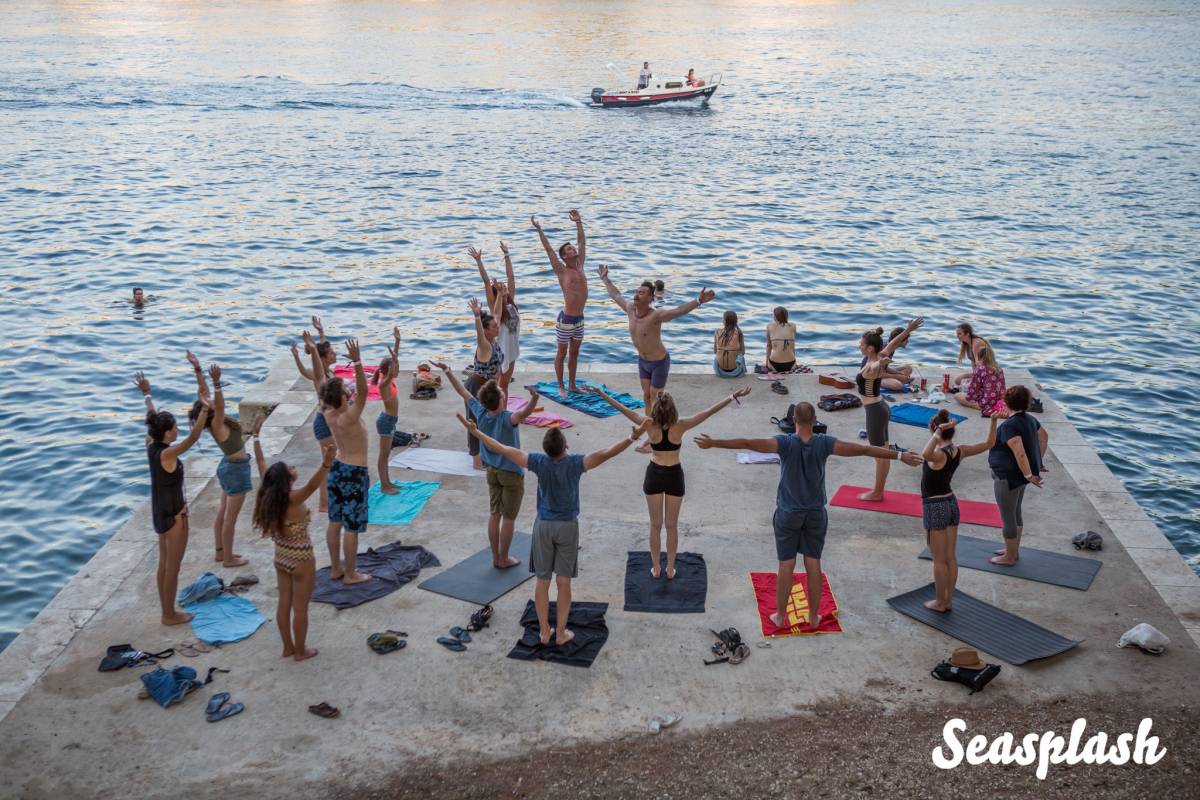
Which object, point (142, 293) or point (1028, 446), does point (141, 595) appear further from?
point (142, 293)

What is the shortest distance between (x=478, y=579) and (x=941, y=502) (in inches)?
192

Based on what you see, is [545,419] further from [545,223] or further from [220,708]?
[545,223]

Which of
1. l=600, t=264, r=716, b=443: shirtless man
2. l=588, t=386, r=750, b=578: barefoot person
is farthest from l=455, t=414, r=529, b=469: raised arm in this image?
l=600, t=264, r=716, b=443: shirtless man

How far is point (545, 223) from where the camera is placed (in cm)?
3666

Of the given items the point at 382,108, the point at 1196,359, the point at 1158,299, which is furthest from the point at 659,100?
the point at 1196,359

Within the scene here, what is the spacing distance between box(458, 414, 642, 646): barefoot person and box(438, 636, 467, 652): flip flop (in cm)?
78

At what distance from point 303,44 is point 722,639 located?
101 meters

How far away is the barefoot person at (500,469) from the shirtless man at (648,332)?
3.57 meters

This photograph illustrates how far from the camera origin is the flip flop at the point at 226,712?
9.13 meters

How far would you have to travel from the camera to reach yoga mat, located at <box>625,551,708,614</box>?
10.9 meters

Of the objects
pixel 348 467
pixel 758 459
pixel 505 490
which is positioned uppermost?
pixel 348 467

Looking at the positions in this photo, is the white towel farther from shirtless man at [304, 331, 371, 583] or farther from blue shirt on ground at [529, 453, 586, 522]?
shirtless man at [304, 331, 371, 583]

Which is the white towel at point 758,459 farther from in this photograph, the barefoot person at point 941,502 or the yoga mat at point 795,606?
the barefoot person at point 941,502

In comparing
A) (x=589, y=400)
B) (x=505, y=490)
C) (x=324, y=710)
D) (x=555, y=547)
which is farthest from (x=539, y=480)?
(x=589, y=400)
